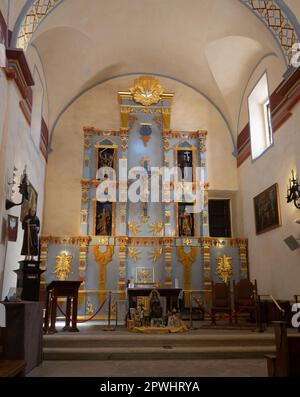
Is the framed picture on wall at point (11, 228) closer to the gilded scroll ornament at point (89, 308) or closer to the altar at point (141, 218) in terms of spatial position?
the altar at point (141, 218)

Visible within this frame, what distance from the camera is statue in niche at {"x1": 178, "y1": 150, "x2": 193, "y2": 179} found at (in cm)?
1383

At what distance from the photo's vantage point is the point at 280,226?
32.9ft

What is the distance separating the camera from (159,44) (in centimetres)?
1278

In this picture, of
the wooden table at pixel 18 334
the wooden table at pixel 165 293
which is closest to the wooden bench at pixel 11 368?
the wooden table at pixel 18 334

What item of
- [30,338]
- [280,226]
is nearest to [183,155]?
[280,226]

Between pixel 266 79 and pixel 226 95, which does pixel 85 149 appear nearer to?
pixel 226 95

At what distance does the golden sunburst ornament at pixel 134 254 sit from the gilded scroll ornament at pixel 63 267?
189 cm

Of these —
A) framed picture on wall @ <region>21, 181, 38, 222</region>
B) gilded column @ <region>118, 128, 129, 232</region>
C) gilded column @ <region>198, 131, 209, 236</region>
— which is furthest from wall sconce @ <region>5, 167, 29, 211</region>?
gilded column @ <region>198, 131, 209, 236</region>

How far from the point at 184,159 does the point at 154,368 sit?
907 centimetres

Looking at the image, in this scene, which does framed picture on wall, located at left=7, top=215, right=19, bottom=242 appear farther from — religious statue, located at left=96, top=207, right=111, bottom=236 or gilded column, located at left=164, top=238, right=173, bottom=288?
gilded column, located at left=164, top=238, right=173, bottom=288

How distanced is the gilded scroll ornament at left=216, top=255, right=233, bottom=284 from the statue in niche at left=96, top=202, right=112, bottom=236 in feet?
12.3

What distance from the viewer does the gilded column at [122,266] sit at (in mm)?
12227
